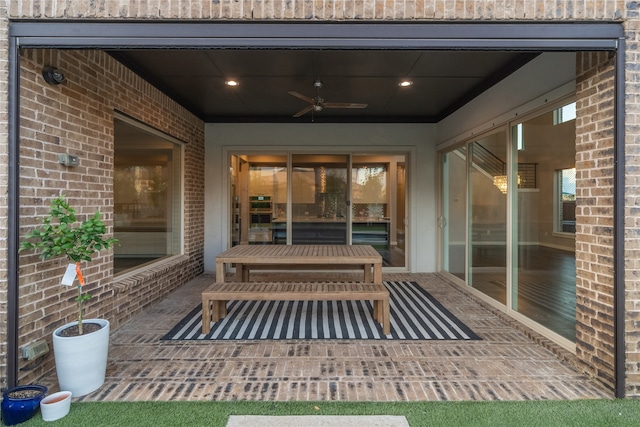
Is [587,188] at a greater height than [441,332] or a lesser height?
greater

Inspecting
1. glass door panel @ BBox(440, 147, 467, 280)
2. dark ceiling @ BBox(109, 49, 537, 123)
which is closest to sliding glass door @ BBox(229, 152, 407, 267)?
glass door panel @ BBox(440, 147, 467, 280)

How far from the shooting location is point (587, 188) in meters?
2.61

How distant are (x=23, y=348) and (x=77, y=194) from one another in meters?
1.28

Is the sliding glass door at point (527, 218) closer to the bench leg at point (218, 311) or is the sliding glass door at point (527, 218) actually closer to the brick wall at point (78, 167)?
the bench leg at point (218, 311)

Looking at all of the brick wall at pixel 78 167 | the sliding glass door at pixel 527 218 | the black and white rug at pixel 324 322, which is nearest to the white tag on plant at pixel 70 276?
the brick wall at pixel 78 167

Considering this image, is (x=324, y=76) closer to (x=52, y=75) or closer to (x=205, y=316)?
(x=52, y=75)

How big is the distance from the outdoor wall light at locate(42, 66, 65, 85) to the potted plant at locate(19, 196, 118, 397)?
1.04 meters

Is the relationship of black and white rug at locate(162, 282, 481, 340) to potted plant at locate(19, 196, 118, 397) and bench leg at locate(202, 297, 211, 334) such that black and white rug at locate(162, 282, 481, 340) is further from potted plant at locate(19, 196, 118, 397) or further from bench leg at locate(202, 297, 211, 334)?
potted plant at locate(19, 196, 118, 397)

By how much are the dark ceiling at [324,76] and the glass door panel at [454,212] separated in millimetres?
879

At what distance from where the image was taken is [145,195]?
15.0 feet

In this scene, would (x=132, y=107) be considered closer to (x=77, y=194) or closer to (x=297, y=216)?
(x=77, y=194)

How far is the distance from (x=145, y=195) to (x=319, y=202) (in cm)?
314

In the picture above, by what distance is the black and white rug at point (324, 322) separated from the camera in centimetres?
339

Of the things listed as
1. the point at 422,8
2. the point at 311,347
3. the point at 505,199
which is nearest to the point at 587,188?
the point at 505,199
